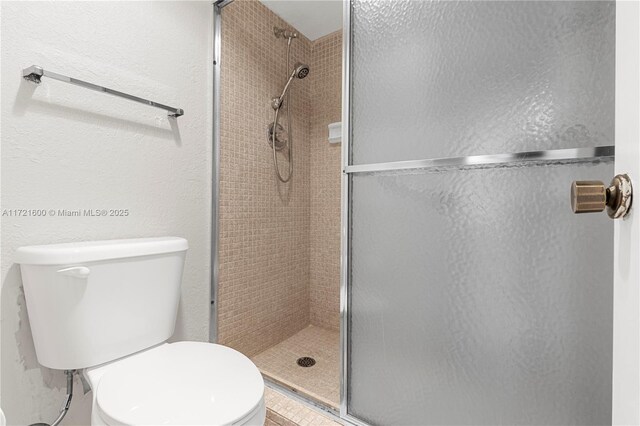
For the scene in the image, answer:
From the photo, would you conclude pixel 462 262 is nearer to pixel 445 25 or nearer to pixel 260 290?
pixel 445 25

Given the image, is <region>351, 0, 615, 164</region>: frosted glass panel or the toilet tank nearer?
<region>351, 0, 615, 164</region>: frosted glass panel

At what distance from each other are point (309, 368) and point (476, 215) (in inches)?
46.0

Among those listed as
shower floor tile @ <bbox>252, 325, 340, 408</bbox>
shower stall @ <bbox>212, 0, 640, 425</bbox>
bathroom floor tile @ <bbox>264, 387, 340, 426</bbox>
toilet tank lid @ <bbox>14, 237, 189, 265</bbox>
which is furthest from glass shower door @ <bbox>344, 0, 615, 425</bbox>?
toilet tank lid @ <bbox>14, 237, 189, 265</bbox>

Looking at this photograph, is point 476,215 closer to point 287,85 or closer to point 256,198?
point 256,198

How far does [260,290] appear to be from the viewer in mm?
1650

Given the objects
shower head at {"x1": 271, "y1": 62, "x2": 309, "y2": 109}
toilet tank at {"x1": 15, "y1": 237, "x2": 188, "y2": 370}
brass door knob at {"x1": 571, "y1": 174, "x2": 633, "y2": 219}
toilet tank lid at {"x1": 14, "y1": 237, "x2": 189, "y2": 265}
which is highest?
shower head at {"x1": 271, "y1": 62, "x2": 309, "y2": 109}

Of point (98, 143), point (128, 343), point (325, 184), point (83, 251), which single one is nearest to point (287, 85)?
point (325, 184)

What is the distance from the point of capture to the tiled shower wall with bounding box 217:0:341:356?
148cm

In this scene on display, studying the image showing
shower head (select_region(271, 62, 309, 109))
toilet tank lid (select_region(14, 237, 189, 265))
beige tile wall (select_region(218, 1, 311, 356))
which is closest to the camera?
toilet tank lid (select_region(14, 237, 189, 265))

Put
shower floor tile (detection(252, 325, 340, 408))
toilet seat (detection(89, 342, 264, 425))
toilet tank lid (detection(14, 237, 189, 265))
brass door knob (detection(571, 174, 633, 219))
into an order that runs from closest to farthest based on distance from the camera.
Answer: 1. brass door knob (detection(571, 174, 633, 219))
2. toilet seat (detection(89, 342, 264, 425))
3. toilet tank lid (detection(14, 237, 189, 265))
4. shower floor tile (detection(252, 325, 340, 408))

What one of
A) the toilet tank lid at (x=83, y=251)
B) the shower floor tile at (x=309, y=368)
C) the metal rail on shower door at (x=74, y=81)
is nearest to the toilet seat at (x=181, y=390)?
the toilet tank lid at (x=83, y=251)

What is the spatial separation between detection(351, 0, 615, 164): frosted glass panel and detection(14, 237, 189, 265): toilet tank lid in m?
0.75

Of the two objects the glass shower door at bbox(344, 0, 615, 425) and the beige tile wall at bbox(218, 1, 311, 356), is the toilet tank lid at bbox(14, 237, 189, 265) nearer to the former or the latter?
the beige tile wall at bbox(218, 1, 311, 356)

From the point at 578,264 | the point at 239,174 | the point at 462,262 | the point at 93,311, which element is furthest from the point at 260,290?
the point at 578,264
